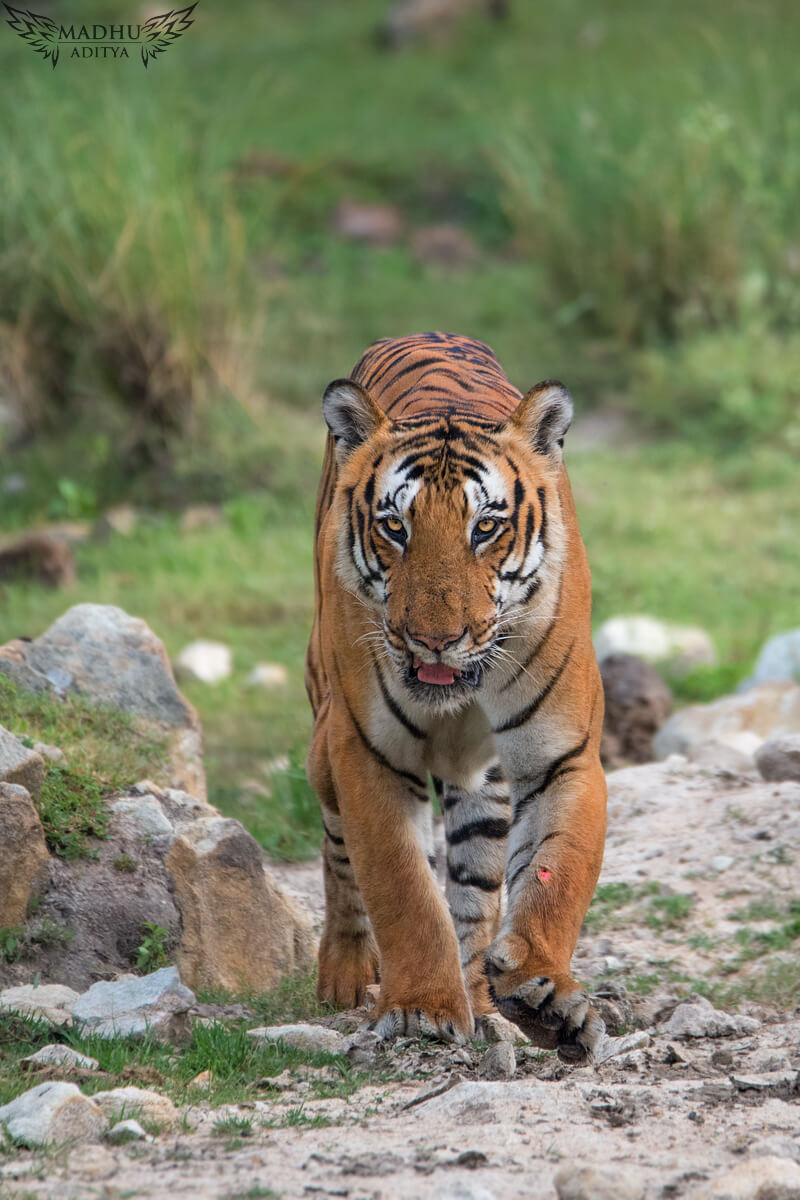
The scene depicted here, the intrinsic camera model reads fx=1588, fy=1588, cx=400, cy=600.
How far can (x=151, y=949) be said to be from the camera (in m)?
3.62

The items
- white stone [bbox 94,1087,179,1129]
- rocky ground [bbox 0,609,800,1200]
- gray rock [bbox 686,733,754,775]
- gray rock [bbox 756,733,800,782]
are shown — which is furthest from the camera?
gray rock [bbox 686,733,754,775]

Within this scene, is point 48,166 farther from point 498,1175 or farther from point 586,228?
point 498,1175

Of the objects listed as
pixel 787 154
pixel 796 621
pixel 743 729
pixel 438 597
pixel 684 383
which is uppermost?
pixel 787 154

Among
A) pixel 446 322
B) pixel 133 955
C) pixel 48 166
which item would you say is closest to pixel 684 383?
pixel 446 322

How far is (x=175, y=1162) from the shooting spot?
8.00 feet

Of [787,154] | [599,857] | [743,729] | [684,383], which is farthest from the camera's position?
[787,154]

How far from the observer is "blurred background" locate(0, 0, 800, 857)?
294 inches

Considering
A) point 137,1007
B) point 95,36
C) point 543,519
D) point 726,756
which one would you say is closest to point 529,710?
point 543,519

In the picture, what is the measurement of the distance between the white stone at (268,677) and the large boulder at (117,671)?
1.93 meters

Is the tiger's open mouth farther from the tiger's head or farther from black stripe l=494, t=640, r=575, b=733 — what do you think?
black stripe l=494, t=640, r=575, b=733

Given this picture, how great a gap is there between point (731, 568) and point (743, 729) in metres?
2.27

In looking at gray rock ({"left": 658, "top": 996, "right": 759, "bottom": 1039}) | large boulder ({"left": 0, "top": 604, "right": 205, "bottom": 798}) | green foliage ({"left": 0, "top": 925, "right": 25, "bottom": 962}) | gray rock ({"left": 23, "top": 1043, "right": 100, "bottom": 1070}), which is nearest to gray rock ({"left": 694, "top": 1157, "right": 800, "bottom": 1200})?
gray rock ({"left": 658, "top": 996, "right": 759, "bottom": 1039})

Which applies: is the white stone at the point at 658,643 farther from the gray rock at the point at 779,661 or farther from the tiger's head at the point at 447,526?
the tiger's head at the point at 447,526

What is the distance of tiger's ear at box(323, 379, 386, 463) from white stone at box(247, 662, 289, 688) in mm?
3272
